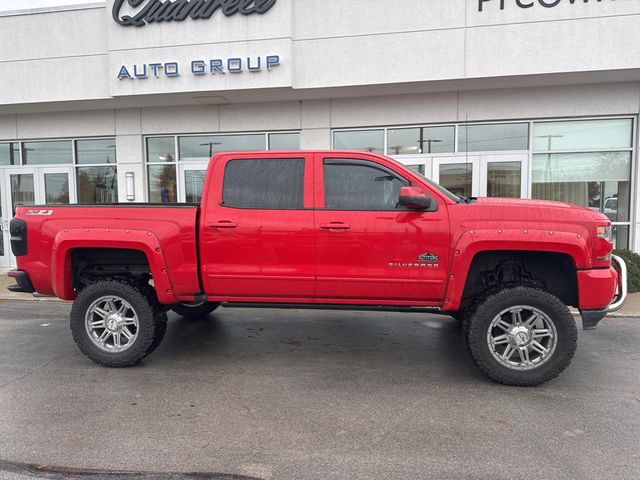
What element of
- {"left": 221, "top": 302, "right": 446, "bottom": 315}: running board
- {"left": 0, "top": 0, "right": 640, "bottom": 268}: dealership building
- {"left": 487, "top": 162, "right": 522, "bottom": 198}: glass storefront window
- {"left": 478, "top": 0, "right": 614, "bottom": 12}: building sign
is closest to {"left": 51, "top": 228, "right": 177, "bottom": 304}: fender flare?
{"left": 221, "top": 302, "right": 446, "bottom": 315}: running board

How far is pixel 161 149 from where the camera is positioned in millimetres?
11180

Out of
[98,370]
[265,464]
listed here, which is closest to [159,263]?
[98,370]

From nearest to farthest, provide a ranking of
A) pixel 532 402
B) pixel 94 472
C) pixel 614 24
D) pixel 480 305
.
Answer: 1. pixel 94 472
2. pixel 532 402
3. pixel 480 305
4. pixel 614 24

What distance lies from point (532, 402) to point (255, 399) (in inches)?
93.4

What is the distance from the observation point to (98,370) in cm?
466

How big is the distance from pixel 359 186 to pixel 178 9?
7437 mm

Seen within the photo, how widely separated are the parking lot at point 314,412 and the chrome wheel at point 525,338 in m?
0.27

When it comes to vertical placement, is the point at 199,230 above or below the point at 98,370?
above

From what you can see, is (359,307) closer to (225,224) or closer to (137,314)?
(225,224)

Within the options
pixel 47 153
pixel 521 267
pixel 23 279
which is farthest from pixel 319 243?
pixel 47 153

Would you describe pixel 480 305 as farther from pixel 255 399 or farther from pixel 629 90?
pixel 629 90

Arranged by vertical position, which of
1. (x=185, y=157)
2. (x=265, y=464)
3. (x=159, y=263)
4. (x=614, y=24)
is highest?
(x=614, y=24)

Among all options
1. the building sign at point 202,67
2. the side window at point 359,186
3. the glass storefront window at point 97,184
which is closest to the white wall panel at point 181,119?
the building sign at point 202,67

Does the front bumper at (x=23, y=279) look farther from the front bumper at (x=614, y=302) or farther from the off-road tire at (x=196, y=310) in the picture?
the front bumper at (x=614, y=302)
